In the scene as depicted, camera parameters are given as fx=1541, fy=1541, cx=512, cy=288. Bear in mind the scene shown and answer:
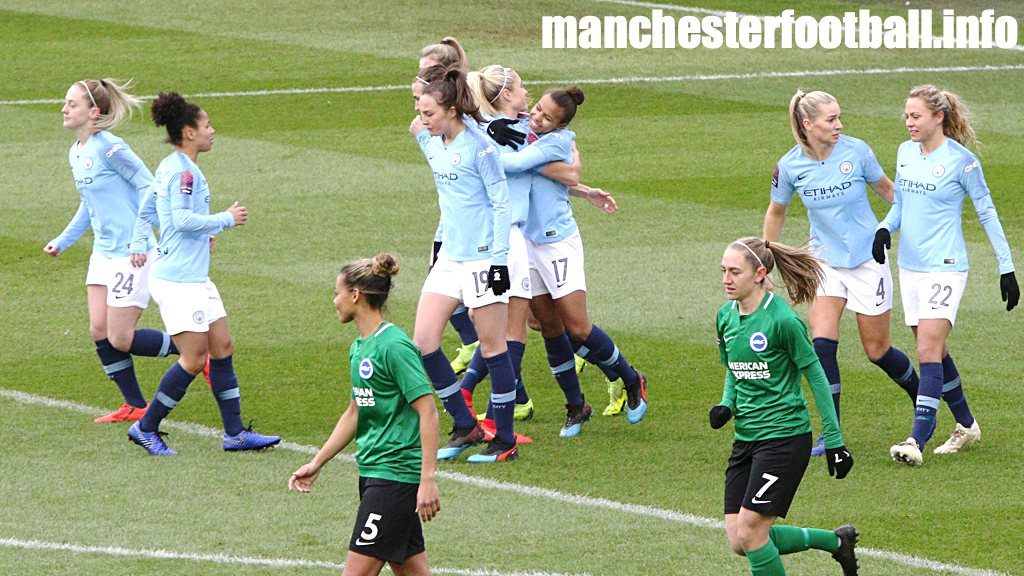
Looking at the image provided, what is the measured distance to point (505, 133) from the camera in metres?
9.70

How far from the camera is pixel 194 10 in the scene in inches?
1195

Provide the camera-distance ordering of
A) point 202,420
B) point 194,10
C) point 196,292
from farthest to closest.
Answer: point 194,10 → point 202,420 → point 196,292

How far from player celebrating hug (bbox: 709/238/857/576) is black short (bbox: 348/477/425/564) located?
149 cm

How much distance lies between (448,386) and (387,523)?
3.12 m

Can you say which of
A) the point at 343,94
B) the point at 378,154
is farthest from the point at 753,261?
the point at 343,94

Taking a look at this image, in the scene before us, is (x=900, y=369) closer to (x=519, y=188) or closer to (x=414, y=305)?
(x=519, y=188)

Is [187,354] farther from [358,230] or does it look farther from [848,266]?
[358,230]

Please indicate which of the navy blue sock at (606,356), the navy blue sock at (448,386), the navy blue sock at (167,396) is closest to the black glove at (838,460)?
the navy blue sock at (448,386)

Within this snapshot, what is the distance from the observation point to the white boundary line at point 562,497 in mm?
7508

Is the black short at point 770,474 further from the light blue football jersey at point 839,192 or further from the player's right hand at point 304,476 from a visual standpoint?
the light blue football jersey at point 839,192

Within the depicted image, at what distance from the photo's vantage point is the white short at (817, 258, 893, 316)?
946 centimetres

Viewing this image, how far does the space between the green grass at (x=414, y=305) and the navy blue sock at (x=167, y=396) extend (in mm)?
261

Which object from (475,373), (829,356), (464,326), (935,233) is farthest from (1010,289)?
(464,326)

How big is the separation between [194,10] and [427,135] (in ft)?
72.4
